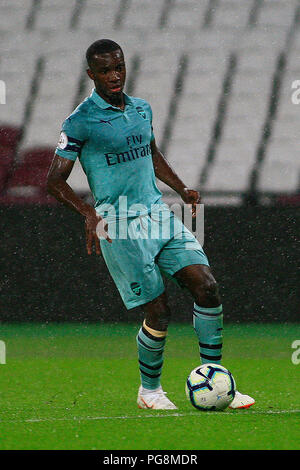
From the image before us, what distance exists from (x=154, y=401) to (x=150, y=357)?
203mm

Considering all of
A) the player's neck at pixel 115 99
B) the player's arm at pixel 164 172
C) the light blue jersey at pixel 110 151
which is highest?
the player's neck at pixel 115 99

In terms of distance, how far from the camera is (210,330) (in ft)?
13.9

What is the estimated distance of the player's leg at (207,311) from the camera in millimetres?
4211

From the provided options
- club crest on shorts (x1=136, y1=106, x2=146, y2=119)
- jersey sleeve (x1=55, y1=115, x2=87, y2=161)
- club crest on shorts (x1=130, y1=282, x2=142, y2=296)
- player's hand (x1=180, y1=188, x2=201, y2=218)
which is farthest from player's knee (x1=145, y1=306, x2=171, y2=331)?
club crest on shorts (x1=136, y1=106, x2=146, y2=119)

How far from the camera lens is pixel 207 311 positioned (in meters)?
4.23

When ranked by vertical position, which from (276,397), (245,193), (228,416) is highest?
(228,416)

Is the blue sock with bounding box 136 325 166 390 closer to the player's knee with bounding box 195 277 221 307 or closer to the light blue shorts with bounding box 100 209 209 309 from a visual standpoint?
the light blue shorts with bounding box 100 209 209 309

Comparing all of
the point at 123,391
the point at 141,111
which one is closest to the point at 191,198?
the point at 141,111

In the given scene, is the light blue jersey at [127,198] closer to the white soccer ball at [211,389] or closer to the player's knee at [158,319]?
the player's knee at [158,319]

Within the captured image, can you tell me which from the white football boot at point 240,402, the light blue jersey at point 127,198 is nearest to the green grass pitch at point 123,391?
the white football boot at point 240,402
